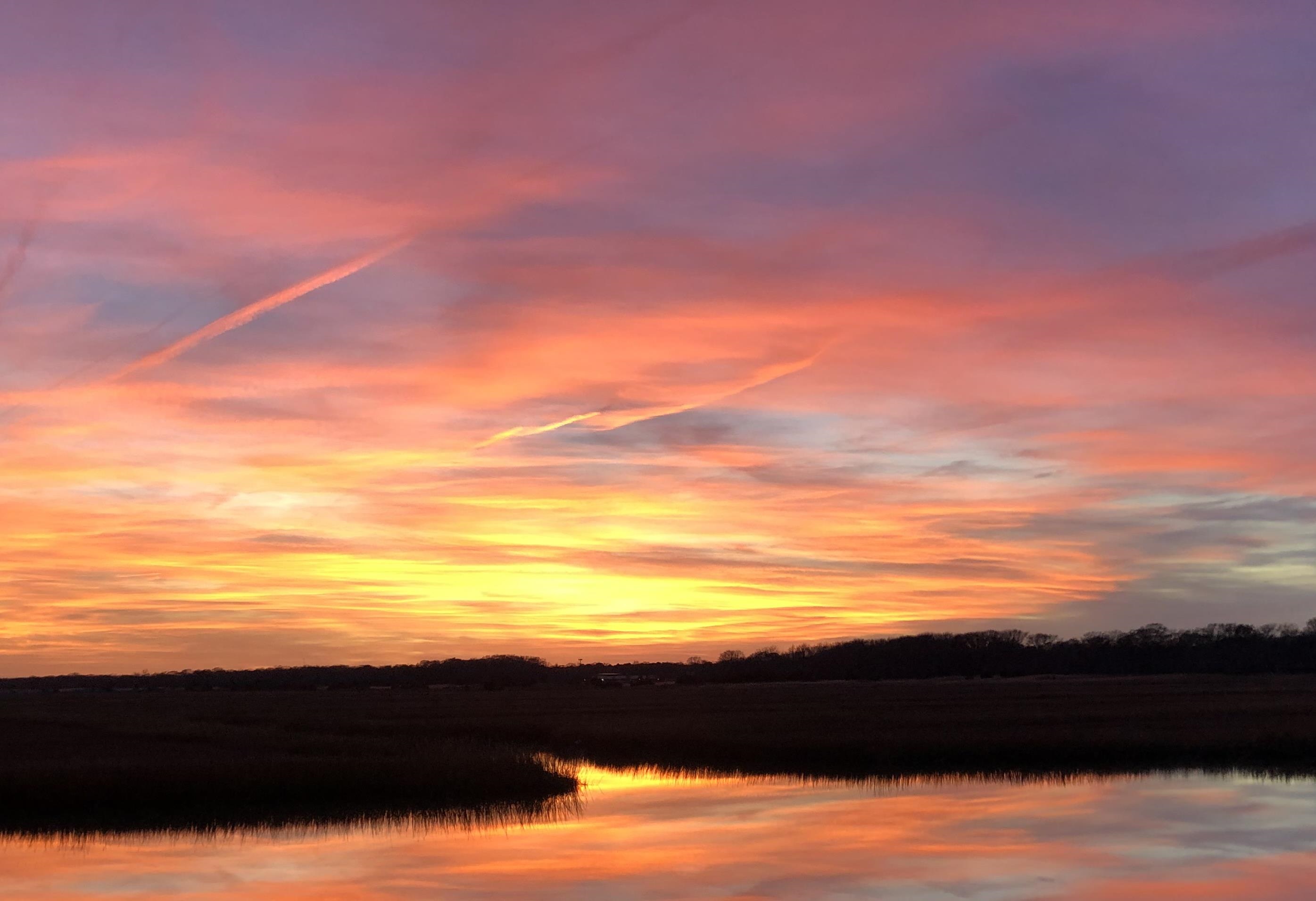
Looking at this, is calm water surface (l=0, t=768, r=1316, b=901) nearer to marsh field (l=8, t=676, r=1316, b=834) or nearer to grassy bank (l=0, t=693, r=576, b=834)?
grassy bank (l=0, t=693, r=576, b=834)

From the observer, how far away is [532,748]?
157 ft

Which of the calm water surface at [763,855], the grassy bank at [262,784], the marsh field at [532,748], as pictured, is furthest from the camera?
the marsh field at [532,748]

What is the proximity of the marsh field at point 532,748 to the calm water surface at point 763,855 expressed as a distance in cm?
318

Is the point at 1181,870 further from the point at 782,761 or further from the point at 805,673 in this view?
the point at 805,673

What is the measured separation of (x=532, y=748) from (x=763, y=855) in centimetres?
2628

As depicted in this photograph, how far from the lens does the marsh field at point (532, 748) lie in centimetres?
2861

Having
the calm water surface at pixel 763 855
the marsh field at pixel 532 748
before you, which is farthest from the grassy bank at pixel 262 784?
the calm water surface at pixel 763 855

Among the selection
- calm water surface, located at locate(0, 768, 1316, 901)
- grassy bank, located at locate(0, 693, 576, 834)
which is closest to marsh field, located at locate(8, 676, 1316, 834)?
grassy bank, located at locate(0, 693, 576, 834)

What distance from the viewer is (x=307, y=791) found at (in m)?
29.9

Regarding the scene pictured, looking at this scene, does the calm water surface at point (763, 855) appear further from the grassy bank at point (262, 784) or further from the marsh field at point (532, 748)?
the marsh field at point (532, 748)

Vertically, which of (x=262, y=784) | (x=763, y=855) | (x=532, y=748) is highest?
(x=262, y=784)

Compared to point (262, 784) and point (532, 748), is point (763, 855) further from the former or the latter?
point (532, 748)

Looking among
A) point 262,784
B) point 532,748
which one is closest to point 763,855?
point 262,784

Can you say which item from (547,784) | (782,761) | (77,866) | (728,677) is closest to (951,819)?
(547,784)
